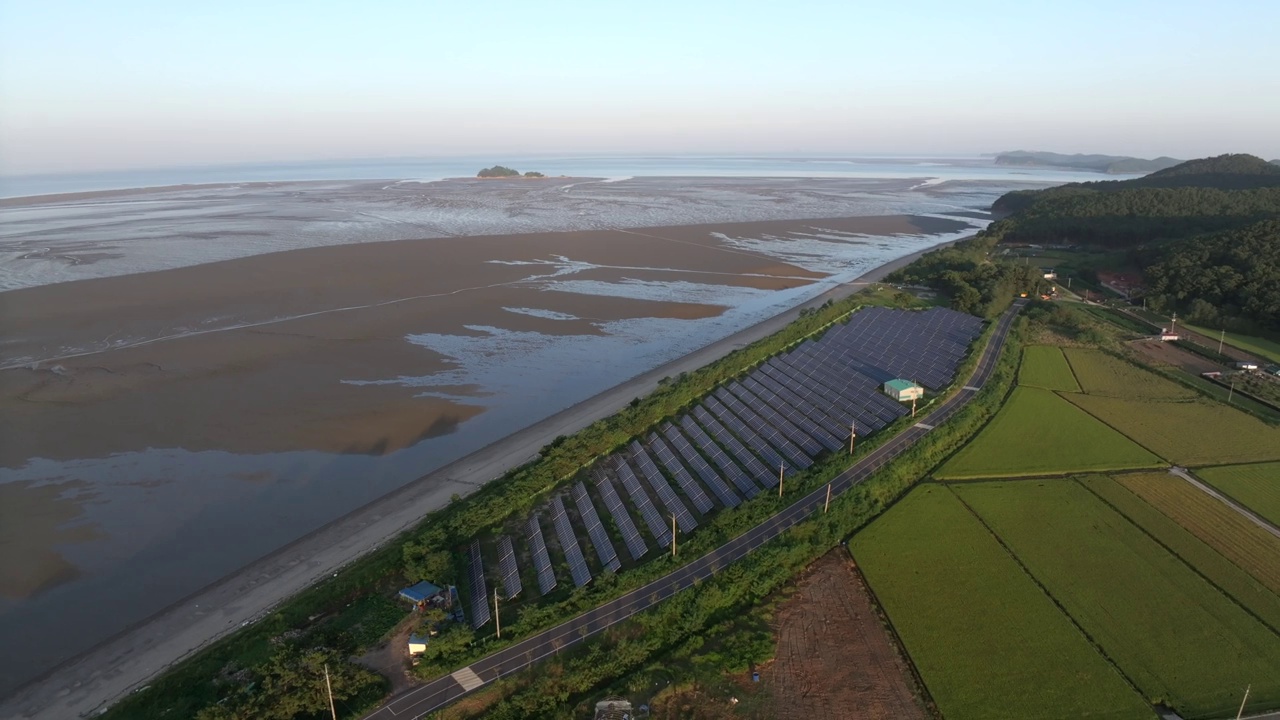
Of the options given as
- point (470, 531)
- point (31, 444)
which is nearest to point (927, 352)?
point (470, 531)

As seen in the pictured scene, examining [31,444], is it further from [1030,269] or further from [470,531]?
[1030,269]

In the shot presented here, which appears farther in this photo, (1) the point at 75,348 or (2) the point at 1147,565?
(1) the point at 75,348

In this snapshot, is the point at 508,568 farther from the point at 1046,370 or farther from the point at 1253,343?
the point at 1253,343

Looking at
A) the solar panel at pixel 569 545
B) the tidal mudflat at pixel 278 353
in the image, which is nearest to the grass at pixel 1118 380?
the tidal mudflat at pixel 278 353

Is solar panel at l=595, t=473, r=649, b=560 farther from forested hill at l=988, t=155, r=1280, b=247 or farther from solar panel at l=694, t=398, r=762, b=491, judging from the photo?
forested hill at l=988, t=155, r=1280, b=247

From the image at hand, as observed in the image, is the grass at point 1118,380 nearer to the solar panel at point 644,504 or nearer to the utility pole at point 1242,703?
the utility pole at point 1242,703

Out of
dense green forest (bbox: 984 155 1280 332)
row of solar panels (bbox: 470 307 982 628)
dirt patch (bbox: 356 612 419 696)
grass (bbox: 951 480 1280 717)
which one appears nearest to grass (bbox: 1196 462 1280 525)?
grass (bbox: 951 480 1280 717)
